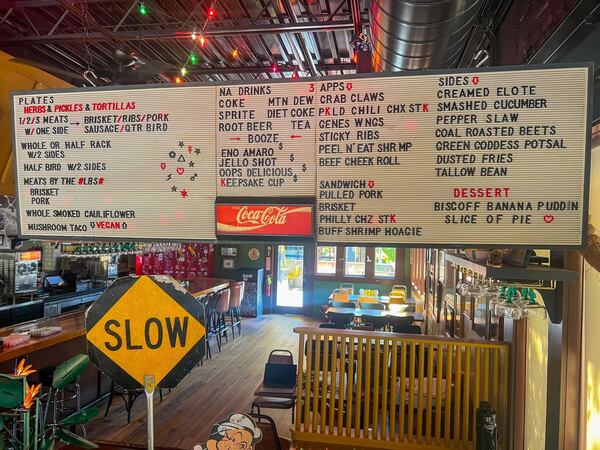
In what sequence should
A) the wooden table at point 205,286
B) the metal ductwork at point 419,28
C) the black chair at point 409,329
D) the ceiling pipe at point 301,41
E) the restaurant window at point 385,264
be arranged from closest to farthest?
1. the metal ductwork at point 419,28
2. the ceiling pipe at point 301,41
3. the black chair at point 409,329
4. the wooden table at point 205,286
5. the restaurant window at point 385,264

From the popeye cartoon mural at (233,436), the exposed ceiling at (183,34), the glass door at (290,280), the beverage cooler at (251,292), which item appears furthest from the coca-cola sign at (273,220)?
the glass door at (290,280)

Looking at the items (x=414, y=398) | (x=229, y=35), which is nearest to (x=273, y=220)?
(x=414, y=398)

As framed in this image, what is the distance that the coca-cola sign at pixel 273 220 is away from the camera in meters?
1.48

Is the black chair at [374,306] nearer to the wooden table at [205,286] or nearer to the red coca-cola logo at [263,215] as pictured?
the wooden table at [205,286]

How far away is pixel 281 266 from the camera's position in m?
11.6

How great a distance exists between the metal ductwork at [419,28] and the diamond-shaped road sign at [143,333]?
1560mm

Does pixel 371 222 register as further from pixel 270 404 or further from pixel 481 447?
pixel 270 404

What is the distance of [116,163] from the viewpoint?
5.30 feet

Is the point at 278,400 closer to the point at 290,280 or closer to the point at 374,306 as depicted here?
the point at 374,306

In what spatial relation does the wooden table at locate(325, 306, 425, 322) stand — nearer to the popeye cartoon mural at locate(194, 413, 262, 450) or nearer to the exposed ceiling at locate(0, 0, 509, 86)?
the exposed ceiling at locate(0, 0, 509, 86)

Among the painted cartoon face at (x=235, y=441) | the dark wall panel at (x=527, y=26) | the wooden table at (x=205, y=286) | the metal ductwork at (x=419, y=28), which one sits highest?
the dark wall panel at (x=527, y=26)

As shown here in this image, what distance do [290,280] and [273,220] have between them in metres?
10.1

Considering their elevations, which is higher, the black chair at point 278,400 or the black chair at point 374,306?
the black chair at point 374,306

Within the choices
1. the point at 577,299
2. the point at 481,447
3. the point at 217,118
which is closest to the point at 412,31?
the point at 217,118
